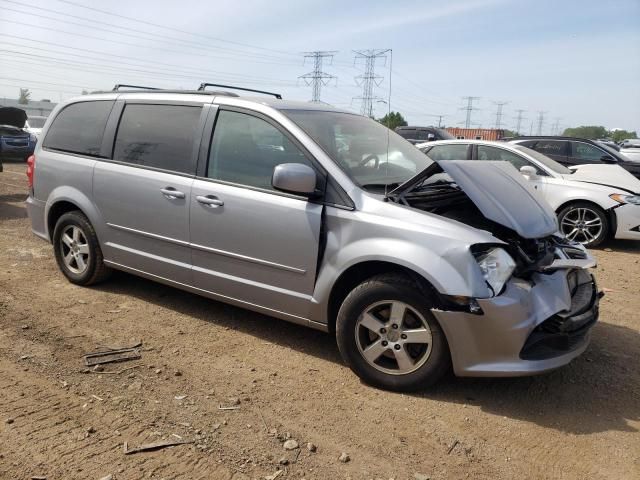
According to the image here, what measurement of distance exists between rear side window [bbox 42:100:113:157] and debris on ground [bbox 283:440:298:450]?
327 cm

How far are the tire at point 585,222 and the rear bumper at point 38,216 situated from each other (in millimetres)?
6829

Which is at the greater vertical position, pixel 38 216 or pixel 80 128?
pixel 80 128

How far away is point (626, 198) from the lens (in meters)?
7.96

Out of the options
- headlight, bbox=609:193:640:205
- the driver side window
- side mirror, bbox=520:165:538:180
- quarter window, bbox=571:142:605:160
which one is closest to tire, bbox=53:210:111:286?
side mirror, bbox=520:165:538:180

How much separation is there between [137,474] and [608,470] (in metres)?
2.31

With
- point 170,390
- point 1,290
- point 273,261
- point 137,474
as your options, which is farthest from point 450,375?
point 1,290

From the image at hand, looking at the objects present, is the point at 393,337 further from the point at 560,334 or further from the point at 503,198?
the point at 503,198

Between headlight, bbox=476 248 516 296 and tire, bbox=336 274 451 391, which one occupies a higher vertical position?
headlight, bbox=476 248 516 296

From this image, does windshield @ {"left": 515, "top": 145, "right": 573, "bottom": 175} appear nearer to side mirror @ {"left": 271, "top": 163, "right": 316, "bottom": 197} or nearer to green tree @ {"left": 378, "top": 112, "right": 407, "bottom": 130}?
green tree @ {"left": 378, "top": 112, "right": 407, "bottom": 130}

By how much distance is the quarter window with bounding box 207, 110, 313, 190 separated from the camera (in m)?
3.90

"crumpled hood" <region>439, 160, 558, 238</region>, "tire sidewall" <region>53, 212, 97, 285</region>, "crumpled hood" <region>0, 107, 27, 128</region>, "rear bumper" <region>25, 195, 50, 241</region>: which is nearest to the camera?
"crumpled hood" <region>439, 160, 558, 238</region>

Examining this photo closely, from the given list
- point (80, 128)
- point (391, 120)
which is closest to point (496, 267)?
point (80, 128)

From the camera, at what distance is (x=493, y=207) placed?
134 inches

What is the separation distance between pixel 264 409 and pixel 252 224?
1.28 meters
